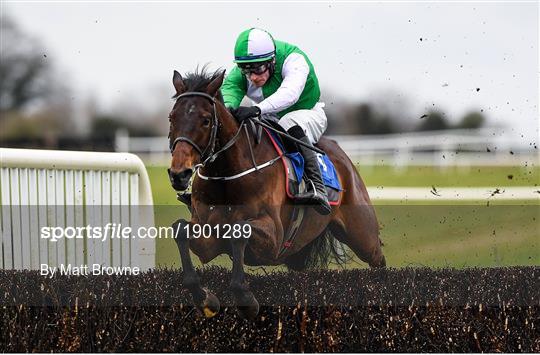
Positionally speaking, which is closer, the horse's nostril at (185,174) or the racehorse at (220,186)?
the horse's nostril at (185,174)

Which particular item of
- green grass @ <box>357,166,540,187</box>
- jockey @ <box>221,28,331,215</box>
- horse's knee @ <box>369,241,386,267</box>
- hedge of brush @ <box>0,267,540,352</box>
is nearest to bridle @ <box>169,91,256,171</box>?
jockey @ <box>221,28,331,215</box>

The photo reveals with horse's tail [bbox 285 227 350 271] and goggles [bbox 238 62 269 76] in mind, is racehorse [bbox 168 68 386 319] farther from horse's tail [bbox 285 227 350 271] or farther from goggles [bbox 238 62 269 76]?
horse's tail [bbox 285 227 350 271]

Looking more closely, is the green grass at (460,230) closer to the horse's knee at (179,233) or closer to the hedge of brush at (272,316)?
the hedge of brush at (272,316)

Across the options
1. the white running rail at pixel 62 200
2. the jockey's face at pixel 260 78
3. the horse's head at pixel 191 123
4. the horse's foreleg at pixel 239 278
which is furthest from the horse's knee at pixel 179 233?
the white running rail at pixel 62 200

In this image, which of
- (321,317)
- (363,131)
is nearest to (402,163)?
(363,131)

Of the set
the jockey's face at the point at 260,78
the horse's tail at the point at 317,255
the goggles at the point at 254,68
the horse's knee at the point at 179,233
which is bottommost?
the horse's tail at the point at 317,255

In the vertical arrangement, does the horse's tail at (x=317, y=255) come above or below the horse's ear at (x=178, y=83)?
below

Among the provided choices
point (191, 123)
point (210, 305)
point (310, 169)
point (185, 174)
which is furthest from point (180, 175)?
point (310, 169)

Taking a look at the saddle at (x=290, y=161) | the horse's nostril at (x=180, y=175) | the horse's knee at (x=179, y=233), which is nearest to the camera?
the horse's nostril at (x=180, y=175)

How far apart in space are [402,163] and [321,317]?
29.2 feet

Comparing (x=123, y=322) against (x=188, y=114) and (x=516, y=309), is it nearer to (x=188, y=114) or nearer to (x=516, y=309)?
(x=188, y=114)

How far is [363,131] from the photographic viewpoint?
14883 mm

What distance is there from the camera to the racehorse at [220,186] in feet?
15.0

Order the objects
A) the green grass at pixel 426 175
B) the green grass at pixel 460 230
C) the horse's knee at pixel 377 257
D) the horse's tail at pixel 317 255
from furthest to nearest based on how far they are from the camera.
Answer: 1. the green grass at pixel 426 175
2. the green grass at pixel 460 230
3. the horse's knee at pixel 377 257
4. the horse's tail at pixel 317 255
